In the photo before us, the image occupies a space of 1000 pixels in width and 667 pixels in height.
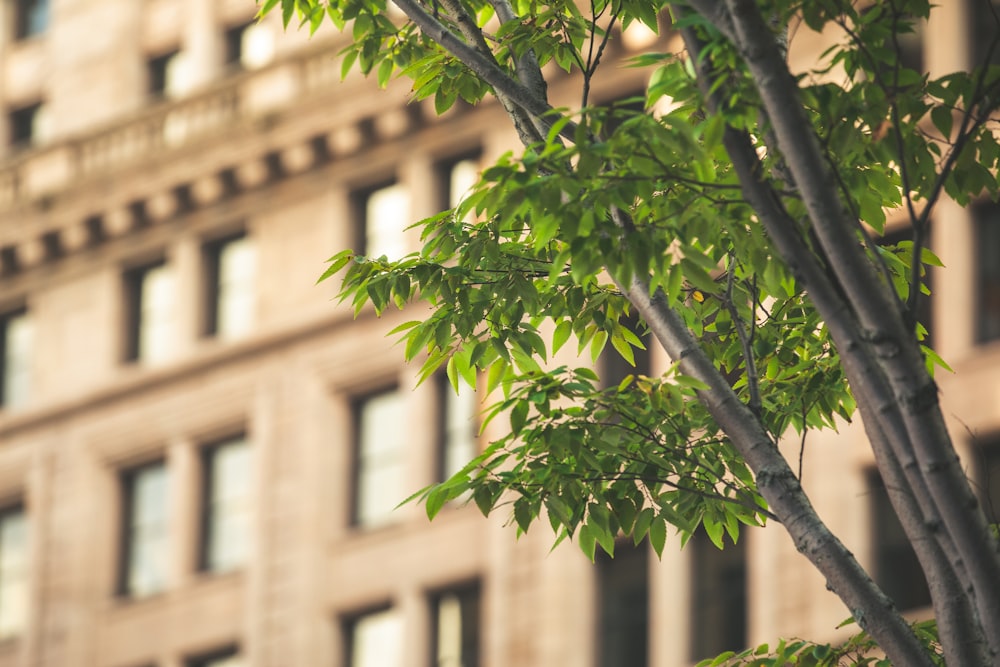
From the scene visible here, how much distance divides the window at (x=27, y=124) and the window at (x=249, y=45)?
553 centimetres

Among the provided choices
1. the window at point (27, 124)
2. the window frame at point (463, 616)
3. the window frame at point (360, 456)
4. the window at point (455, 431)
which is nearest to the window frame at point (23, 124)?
the window at point (27, 124)

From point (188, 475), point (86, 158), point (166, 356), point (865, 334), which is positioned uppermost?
point (86, 158)

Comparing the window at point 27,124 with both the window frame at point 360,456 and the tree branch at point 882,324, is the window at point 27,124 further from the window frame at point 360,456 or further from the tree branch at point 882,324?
the tree branch at point 882,324

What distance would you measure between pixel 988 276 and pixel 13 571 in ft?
71.9

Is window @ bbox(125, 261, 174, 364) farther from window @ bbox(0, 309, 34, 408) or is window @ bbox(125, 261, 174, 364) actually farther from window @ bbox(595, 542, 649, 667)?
window @ bbox(595, 542, 649, 667)

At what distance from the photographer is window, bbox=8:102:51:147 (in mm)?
47781

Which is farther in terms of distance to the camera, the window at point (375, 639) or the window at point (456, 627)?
the window at point (375, 639)

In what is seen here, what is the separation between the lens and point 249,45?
146 feet

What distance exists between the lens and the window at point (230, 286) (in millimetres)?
41938

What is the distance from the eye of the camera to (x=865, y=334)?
28.5 ft

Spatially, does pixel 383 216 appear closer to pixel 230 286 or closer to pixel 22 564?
pixel 230 286

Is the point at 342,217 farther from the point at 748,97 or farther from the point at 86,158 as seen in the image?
the point at 748,97

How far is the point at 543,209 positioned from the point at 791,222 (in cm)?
114

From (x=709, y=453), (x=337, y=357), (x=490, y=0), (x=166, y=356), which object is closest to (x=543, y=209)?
(x=709, y=453)
